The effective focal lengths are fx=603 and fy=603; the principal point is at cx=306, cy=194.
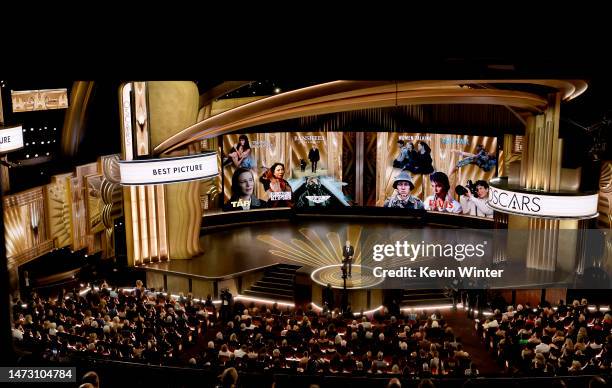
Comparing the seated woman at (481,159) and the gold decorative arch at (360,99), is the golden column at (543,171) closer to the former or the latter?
the gold decorative arch at (360,99)

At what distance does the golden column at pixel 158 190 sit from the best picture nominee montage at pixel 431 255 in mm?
5848

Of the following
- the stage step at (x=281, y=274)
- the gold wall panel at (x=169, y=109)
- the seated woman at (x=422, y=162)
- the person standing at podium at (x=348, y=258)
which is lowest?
the stage step at (x=281, y=274)

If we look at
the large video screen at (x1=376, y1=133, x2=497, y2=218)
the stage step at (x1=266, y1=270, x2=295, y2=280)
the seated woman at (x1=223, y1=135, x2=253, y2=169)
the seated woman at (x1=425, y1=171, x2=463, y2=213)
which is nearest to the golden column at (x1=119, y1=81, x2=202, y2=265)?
the stage step at (x1=266, y1=270, x2=295, y2=280)

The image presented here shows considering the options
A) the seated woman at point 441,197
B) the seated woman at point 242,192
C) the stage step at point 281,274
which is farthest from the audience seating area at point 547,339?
the seated woman at point 242,192

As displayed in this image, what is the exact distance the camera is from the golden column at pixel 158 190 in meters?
17.2

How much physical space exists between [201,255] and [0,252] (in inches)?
601

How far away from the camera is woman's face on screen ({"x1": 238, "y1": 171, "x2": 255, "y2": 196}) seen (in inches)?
914

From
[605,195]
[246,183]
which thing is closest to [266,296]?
[246,183]

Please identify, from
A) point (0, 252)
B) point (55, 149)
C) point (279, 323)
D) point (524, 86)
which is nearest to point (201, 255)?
point (55, 149)

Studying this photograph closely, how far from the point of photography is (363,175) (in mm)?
23422

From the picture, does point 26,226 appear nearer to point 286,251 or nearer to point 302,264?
point 286,251

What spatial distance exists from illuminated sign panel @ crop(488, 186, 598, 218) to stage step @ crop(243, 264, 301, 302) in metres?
7.55

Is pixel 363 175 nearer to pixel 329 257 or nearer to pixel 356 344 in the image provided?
pixel 329 257

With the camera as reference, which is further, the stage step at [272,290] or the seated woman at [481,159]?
the seated woman at [481,159]
